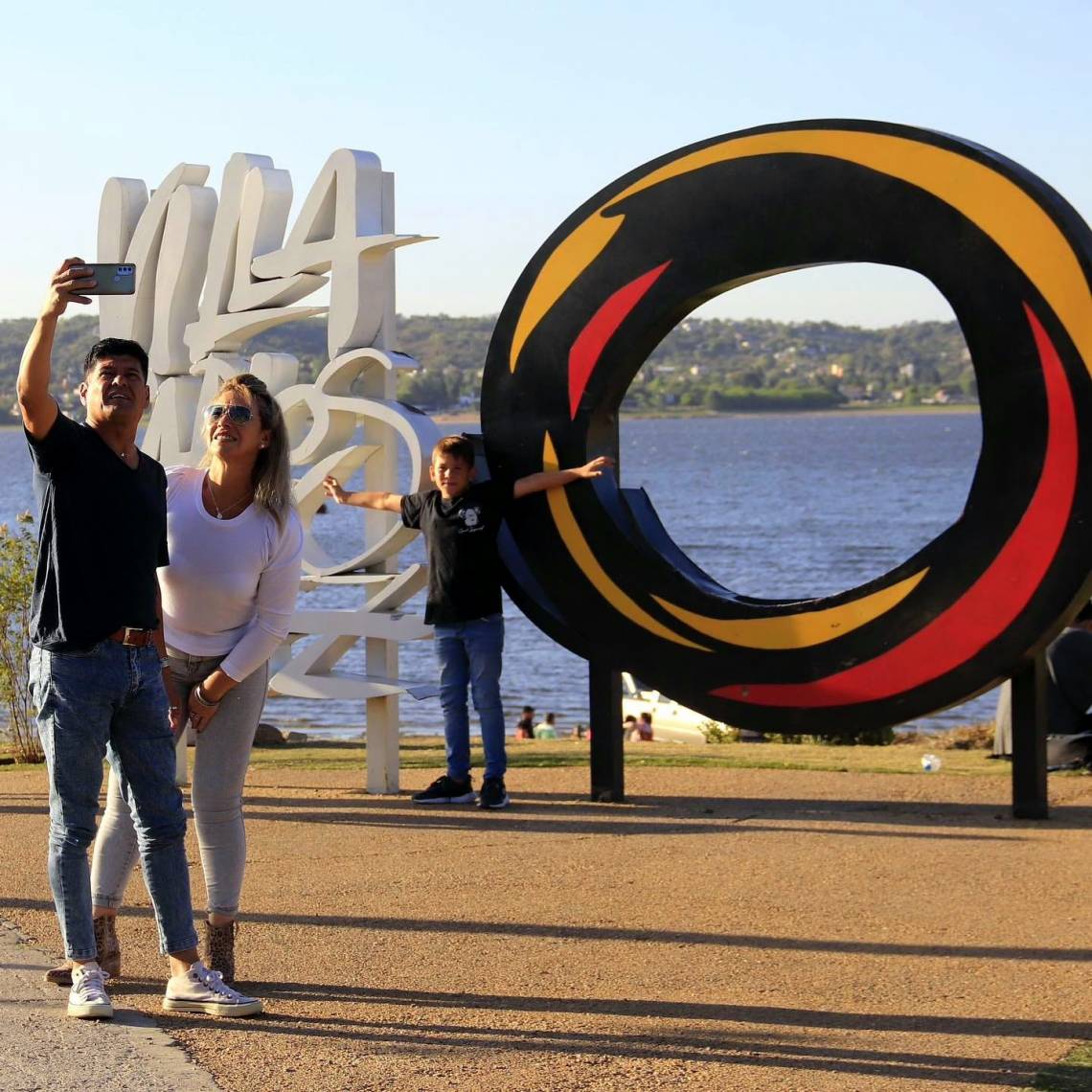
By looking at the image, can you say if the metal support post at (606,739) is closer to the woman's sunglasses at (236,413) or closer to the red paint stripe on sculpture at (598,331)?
the red paint stripe on sculpture at (598,331)

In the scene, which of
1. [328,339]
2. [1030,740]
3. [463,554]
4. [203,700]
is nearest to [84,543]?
[203,700]

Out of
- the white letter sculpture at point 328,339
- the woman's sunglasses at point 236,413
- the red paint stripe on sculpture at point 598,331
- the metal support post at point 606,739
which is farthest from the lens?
the white letter sculpture at point 328,339

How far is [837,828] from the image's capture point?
830cm

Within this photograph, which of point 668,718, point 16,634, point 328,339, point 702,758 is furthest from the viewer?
point 668,718

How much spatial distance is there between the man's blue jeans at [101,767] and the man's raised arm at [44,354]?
26.8 inches

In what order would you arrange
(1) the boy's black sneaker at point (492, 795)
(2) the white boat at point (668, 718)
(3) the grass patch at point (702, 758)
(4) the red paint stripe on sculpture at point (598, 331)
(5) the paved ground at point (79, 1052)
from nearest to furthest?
(5) the paved ground at point (79, 1052) → (1) the boy's black sneaker at point (492, 795) → (4) the red paint stripe on sculpture at point (598, 331) → (3) the grass patch at point (702, 758) → (2) the white boat at point (668, 718)

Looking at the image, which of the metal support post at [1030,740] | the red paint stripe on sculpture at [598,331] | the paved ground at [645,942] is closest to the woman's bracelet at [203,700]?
the paved ground at [645,942]

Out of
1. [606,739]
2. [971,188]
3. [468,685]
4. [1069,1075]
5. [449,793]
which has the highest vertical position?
[971,188]

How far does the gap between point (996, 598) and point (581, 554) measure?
2.24 metres

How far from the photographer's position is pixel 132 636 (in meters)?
4.96

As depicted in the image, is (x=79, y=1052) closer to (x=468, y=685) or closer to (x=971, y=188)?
(x=468, y=685)

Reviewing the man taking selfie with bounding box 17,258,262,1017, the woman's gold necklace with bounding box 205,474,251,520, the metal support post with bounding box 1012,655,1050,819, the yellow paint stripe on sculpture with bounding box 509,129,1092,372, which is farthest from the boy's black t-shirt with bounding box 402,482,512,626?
the man taking selfie with bounding box 17,258,262,1017

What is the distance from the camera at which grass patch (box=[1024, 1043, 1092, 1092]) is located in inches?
177

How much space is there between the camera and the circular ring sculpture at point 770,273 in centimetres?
783
